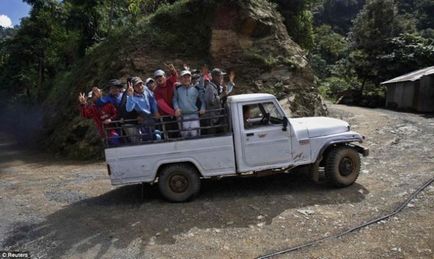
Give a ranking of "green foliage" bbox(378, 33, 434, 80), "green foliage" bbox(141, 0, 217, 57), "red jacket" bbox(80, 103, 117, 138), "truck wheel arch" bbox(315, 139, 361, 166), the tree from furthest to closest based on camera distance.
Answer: the tree, "green foliage" bbox(378, 33, 434, 80), "green foliage" bbox(141, 0, 217, 57), "red jacket" bbox(80, 103, 117, 138), "truck wheel arch" bbox(315, 139, 361, 166)

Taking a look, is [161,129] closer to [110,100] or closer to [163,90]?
[163,90]

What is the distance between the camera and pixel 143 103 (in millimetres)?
7367

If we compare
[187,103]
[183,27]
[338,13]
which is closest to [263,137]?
[187,103]

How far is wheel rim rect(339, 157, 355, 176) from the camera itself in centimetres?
757

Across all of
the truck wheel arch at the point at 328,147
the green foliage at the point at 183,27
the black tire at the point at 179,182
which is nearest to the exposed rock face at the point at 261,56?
the green foliage at the point at 183,27

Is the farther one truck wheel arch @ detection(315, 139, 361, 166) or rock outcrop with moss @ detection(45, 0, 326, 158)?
rock outcrop with moss @ detection(45, 0, 326, 158)

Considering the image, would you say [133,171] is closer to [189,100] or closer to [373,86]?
[189,100]

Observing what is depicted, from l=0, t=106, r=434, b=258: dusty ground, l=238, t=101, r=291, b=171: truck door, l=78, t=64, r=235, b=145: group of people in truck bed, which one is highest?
l=78, t=64, r=235, b=145: group of people in truck bed

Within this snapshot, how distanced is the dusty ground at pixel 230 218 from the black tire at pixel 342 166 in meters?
0.18

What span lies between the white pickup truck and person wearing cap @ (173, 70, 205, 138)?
29 cm

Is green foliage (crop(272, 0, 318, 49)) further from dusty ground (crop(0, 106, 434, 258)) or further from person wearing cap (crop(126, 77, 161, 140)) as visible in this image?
person wearing cap (crop(126, 77, 161, 140))

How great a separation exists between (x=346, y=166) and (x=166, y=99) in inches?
151

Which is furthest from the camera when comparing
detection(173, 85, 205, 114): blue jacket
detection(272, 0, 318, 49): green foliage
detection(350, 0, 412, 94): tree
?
detection(350, 0, 412, 94): tree

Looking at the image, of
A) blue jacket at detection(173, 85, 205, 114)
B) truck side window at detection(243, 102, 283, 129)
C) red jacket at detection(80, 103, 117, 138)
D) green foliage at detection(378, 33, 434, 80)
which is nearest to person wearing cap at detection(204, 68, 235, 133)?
blue jacket at detection(173, 85, 205, 114)
